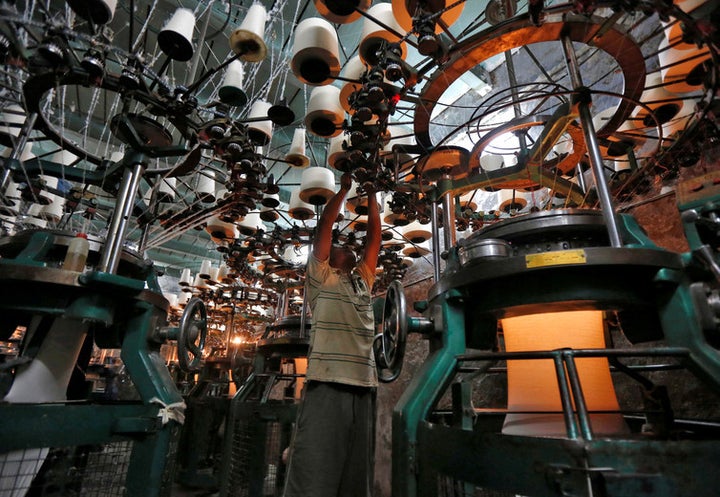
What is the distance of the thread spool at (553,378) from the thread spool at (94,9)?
→ 8.45ft

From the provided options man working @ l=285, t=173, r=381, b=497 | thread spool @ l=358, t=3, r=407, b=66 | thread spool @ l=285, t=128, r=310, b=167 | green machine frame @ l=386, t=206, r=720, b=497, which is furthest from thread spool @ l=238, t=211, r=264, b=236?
green machine frame @ l=386, t=206, r=720, b=497

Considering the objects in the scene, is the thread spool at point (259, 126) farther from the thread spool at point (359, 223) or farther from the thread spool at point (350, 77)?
the thread spool at point (359, 223)

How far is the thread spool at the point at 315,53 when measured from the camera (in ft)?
7.84

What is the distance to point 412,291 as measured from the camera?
648 cm

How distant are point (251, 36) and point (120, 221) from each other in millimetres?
1526

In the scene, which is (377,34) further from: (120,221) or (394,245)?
(394,245)

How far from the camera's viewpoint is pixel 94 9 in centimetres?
192

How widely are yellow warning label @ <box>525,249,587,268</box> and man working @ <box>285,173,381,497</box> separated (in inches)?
50.4

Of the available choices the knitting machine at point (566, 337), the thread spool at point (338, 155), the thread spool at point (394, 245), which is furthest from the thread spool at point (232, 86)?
the thread spool at point (394, 245)

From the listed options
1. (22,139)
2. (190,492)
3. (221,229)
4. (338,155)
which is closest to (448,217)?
(338,155)

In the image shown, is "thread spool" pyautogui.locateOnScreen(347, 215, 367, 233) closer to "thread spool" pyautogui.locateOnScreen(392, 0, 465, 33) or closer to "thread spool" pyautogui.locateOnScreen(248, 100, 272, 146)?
"thread spool" pyautogui.locateOnScreen(248, 100, 272, 146)

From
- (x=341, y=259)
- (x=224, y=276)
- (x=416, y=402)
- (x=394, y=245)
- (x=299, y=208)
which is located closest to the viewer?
(x=416, y=402)

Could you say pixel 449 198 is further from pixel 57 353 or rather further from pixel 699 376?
pixel 57 353

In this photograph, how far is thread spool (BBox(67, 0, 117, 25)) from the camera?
1.89 meters
